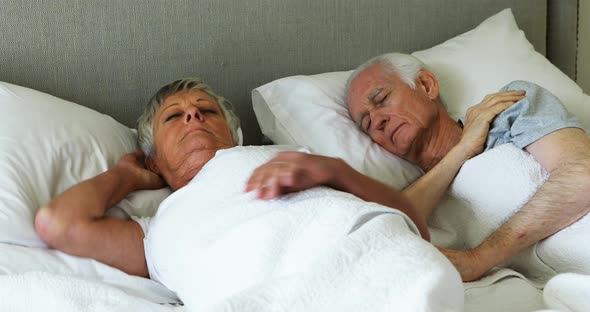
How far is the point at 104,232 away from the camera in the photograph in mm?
1337

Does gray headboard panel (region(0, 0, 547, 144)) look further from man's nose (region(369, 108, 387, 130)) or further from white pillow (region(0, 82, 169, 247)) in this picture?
man's nose (region(369, 108, 387, 130))

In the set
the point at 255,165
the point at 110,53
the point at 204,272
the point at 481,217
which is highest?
the point at 110,53

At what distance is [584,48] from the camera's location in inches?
100.0

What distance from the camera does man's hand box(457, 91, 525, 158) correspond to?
1609 mm

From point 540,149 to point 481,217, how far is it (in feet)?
0.68

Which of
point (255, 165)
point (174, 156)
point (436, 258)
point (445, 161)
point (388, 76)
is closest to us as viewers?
point (436, 258)

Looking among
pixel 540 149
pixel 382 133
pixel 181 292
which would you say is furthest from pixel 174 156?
pixel 540 149

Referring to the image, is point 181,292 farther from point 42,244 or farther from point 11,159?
point 11,159

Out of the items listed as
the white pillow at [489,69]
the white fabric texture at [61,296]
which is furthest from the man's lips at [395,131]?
the white fabric texture at [61,296]

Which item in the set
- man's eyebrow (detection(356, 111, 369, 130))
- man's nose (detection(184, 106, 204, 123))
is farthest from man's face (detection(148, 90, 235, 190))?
man's eyebrow (detection(356, 111, 369, 130))

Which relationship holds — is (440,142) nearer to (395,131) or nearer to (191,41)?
(395,131)

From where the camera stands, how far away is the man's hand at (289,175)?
45.4 inches

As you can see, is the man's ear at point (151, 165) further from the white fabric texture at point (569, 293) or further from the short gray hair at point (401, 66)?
the white fabric texture at point (569, 293)

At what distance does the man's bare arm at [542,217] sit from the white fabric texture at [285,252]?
0.34 meters
